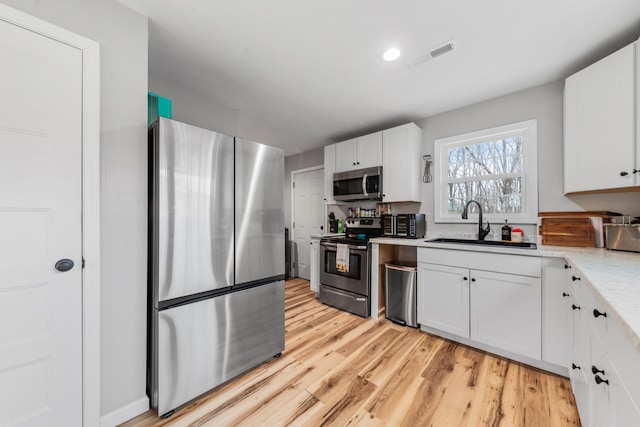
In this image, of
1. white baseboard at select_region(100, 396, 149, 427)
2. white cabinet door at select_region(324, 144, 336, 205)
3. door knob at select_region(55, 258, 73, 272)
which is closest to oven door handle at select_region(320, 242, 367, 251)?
white cabinet door at select_region(324, 144, 336, 205)

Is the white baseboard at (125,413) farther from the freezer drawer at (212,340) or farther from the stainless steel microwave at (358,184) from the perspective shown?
the stainless steel microwave at (358,184)

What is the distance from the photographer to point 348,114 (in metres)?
3.03

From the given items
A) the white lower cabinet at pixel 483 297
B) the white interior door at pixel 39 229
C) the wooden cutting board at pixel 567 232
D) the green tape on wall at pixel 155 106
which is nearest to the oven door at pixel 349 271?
the white lower cabinet at pixel 483 297

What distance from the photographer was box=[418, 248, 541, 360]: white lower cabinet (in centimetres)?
189

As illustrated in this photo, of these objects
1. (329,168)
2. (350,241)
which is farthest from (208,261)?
(329,168)

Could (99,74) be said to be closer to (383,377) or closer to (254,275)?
(254,275)

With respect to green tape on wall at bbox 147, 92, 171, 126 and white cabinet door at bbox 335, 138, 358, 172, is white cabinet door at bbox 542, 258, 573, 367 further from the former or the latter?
green tape on wall at bbox 147, 92, 171, 126

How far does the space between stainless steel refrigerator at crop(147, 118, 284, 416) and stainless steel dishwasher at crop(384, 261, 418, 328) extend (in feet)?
4.46

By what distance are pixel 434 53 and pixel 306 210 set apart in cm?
335

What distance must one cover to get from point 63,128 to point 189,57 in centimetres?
110

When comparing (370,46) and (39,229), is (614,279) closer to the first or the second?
(370,46)

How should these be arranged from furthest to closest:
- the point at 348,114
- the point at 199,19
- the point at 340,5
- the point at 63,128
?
the point at 348,114 < the point at 199,19 < the point at 340,5 < the point at 63,128

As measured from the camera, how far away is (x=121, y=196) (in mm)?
1412

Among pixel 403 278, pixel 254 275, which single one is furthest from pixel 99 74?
pixel 403 278
